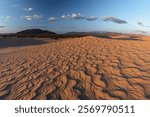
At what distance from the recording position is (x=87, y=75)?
15.6 ft

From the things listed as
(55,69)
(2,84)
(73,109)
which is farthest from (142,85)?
(2,84)

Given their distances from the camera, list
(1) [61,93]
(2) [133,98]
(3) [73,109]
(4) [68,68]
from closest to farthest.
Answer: (3) [73,109], (2) [133,98], (1) [61,93], (4) [68,68]

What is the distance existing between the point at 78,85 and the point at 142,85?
159 cm

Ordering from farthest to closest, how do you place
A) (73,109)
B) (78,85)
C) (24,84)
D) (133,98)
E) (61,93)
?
(24,84) → (78,85) → (61,93) → (133,98) → (73,109)

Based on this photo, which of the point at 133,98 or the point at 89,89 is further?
the point at 89,89

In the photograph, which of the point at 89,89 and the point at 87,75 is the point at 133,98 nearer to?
the point at 89,89

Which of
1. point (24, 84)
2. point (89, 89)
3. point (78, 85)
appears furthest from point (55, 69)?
point (89, 89)

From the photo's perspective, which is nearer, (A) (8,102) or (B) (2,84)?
(A) (8,102)

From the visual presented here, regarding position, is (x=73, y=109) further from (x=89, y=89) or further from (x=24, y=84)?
(x=24, y=84)

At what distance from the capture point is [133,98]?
132 inches

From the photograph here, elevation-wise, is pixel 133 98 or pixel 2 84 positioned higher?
pixel 133 98

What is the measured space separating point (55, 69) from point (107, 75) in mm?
1923

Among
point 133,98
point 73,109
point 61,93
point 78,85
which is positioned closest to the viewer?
point 73,109

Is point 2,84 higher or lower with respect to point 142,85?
lower
